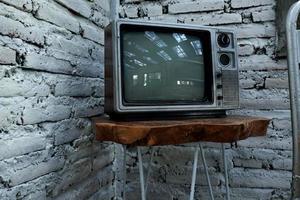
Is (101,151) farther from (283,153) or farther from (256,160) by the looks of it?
(283,153)

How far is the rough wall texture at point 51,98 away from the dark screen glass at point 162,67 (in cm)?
27

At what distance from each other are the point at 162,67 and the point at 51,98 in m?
0.39

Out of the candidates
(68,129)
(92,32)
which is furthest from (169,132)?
(92,32)

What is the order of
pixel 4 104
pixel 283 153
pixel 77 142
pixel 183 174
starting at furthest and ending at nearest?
pixel 183 174 → pixel 283 153 → pixel 77 142 → pixel 4 104

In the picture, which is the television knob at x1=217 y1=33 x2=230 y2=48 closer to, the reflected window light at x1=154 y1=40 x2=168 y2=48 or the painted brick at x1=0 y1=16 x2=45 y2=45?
the reflected window light at x1=154 y1=40 x2=168 y2=48

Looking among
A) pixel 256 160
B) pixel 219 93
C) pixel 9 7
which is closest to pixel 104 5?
pixel 9 7

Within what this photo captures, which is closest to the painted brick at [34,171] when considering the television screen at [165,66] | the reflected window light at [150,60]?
the television screen at [165,66]

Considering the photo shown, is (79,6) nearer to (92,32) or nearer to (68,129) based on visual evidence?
(92,32)

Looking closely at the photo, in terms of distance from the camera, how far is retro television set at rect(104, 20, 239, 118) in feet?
2.98

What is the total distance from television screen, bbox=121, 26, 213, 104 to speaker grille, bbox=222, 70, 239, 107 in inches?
1.9

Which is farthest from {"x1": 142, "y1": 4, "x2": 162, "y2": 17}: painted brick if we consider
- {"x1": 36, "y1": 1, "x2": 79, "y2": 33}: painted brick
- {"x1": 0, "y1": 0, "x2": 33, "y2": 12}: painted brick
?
{"x1": 0, "y1": 0, "x2": 33, "y2": 12}: painted brick

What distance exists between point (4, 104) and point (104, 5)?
782 millimetres

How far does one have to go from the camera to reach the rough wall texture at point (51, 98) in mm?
817

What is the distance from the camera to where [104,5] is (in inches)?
55.1
